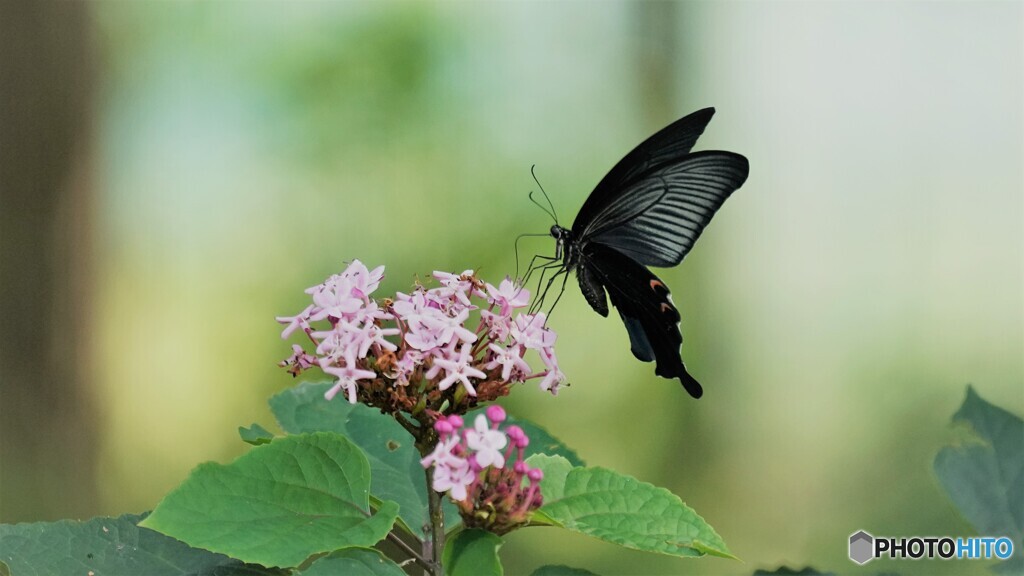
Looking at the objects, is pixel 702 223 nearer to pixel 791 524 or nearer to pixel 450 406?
pixel 450 406

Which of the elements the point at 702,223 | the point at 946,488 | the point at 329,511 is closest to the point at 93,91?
the point at 702,223

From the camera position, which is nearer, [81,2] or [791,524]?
[81,2]

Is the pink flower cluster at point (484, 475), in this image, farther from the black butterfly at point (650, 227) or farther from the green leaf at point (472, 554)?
the black butterfly at point (650, 227)

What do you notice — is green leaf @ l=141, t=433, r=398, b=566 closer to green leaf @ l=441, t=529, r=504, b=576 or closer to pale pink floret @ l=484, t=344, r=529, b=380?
green leaf @ l=441, t=529, r=504, b=576

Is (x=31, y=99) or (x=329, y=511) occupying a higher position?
(x=31, y=99)

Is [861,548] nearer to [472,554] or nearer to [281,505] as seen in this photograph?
[472,554]

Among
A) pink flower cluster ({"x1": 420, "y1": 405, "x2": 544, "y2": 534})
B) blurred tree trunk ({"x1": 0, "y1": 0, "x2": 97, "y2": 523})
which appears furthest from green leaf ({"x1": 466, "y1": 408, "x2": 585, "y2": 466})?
blurred tree trunk ({"x1": 0, "y1": 0, "x2": 97, "y2": 523})
